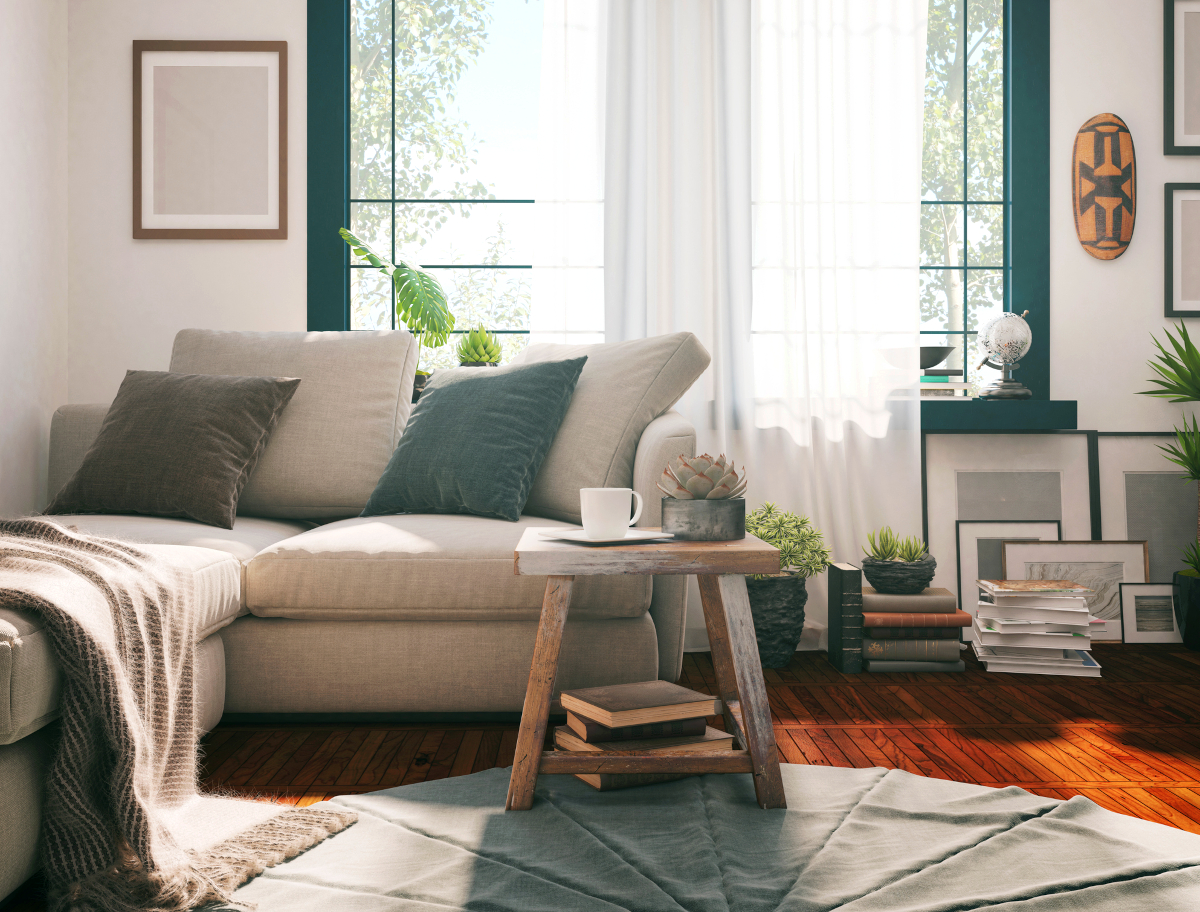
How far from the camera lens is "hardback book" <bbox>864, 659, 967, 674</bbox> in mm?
2693

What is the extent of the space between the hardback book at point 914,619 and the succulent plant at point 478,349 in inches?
59.4

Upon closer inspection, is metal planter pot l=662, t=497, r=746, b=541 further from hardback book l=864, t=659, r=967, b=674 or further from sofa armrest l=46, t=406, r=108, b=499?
sofa armrest l=46, t=406, r=108, b=499

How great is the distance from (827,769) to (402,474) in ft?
4.26

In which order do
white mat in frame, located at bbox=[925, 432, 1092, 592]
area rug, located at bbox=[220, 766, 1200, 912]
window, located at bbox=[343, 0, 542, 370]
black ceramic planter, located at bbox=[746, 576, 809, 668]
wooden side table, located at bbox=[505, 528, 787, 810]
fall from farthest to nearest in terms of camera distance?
window, located at bbox=[343, 0, 542, 370] → white mat in frame, located at bbox=[925, 432, 1092, 592] → black ceramic planter, located at bbox=[746, 576, 809, 668] → wooden side table, located at bbox=[505, 528, 787, 810] → area rug, located at bbox=[220, 766, 1200, 912]

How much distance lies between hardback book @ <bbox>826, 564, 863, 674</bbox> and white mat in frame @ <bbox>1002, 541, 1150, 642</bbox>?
78cm

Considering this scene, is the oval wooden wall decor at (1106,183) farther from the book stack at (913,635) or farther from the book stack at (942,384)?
the book stack at (913,635)

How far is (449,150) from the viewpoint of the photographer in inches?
133

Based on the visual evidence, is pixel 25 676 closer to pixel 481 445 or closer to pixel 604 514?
pixel 604 514

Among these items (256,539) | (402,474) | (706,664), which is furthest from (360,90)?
(706,664)

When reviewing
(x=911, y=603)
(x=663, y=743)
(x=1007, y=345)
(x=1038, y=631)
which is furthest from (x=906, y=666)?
(x=663, y=743)

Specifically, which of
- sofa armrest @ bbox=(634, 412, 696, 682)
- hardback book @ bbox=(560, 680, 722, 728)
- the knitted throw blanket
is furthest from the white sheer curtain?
the knitted throw blanket

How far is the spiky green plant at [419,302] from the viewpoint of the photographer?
294 centimetres

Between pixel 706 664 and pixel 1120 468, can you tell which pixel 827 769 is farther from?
pixel 1120 468

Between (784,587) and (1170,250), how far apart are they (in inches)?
80.7
